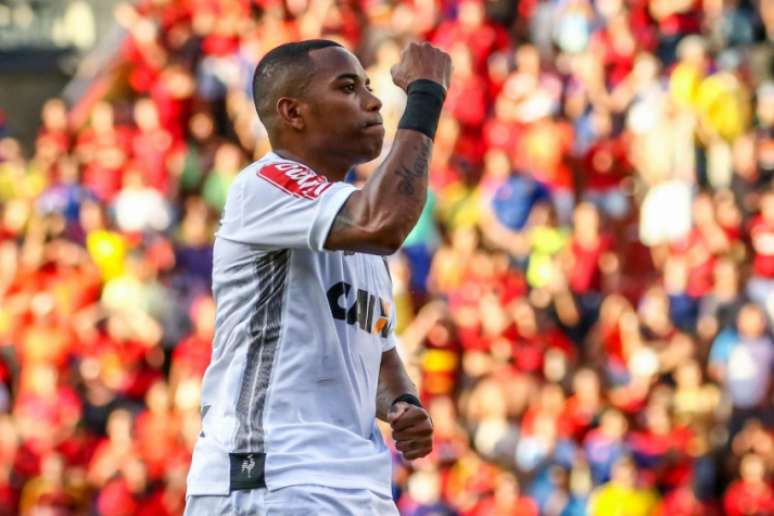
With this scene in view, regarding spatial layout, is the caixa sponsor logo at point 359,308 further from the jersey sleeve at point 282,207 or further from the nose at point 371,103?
the nose at point 371,103

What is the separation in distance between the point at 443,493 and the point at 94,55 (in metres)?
8.78

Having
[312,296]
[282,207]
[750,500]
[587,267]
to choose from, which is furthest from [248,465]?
[587,267]

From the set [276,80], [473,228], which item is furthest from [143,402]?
[276,80]

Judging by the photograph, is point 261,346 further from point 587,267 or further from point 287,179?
point 587,267

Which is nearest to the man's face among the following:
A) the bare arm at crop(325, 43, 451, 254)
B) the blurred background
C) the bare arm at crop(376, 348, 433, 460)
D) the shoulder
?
the shoulder

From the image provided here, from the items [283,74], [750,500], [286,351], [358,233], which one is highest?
[283,74]

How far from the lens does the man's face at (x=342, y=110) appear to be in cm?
516

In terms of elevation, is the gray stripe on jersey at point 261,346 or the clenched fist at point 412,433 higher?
the gray stripe on jersey at point 261,346

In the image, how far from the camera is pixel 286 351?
5008mm

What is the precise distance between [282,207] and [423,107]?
46 cm

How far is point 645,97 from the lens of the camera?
14.0 m

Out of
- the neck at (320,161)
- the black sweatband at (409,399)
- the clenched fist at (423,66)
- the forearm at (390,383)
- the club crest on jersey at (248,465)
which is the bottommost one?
the club crest on jersey at (248,465)

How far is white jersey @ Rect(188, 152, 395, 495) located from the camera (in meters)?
4.95

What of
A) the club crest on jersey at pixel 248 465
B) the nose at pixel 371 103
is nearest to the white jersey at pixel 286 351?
the club crest on jersey at pixel 248 465
